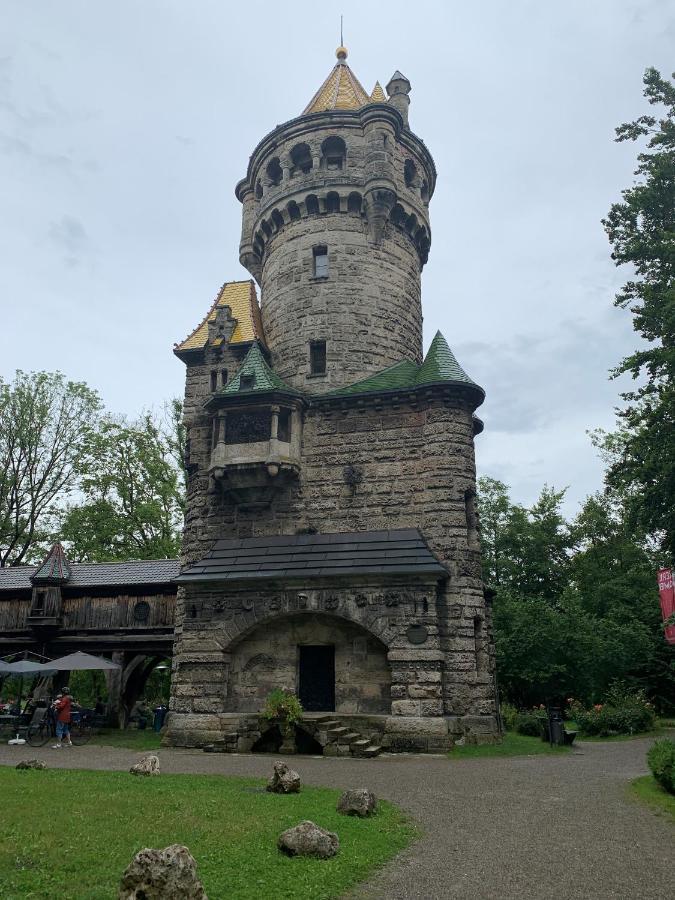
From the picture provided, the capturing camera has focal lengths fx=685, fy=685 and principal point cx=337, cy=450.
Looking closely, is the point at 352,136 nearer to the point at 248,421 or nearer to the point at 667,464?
the point at 248,421

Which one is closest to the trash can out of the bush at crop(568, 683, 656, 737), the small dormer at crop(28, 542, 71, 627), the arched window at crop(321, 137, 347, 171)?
the small dormer at crop(28, 542, 71, 627)

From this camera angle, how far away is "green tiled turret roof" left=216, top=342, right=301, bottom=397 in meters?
18.7

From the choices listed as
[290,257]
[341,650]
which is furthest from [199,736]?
[290,257]

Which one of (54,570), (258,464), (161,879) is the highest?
(258,464)

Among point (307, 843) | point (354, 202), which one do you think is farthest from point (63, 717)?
point (354, 202)

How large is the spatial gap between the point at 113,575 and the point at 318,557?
905 cm

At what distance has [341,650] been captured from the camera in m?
16.7

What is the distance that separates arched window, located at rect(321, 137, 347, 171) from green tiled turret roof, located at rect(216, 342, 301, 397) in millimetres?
7006

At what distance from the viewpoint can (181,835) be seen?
22.0ft

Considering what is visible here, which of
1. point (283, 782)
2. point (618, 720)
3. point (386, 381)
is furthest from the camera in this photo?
point (618, 720)

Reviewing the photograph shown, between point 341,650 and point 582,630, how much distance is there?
13.2 meters

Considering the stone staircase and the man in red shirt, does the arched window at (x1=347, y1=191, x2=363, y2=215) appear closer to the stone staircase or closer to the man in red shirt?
the stone staircase

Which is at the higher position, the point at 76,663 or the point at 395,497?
the point at 395,497

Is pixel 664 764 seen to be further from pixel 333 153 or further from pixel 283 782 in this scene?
pixel 333 153
